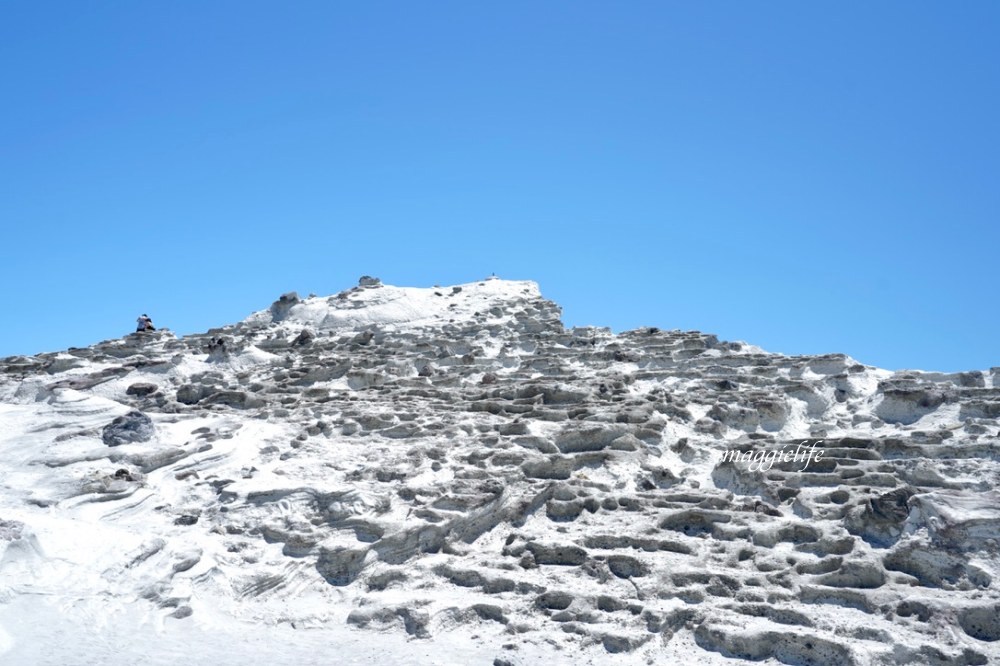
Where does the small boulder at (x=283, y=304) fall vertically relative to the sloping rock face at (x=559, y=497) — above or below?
above

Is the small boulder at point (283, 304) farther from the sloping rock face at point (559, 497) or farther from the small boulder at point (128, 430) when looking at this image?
the small boulder at point (128, 430)

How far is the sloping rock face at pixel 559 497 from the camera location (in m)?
7.26

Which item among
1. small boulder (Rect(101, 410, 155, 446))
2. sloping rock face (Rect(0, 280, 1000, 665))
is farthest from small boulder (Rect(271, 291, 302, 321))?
small boulder (Rect(101, 410, 155, 446))

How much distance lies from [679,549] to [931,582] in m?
2.19

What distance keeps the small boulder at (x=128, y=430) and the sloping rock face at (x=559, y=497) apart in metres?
0.09

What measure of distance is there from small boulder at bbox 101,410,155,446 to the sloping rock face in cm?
9

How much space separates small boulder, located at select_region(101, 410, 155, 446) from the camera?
11008 millimetres

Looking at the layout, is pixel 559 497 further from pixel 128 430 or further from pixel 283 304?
pixel 283 304

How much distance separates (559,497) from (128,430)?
573 cm

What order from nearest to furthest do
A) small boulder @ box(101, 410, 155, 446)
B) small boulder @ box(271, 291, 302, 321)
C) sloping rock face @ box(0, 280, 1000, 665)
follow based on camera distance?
1. sloping rock face @ box(0, 280, 1000, 665)
2. small boulder @ box(101, 410, 155, 446)
3. small boulder @ box(271, 291, 302, 321)

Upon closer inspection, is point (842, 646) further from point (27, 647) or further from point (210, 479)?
point (210, 479)

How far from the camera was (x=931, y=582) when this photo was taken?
7.44 meters

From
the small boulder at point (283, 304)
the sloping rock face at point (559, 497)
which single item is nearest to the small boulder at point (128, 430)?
the sloping rock face at point (559, 497)

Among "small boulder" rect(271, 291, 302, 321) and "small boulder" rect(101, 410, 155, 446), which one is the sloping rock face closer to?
"small boulder" rect(101, 410, 155, 446)
